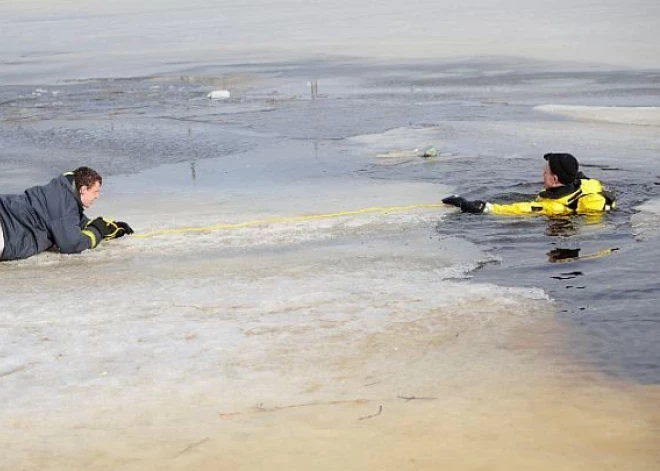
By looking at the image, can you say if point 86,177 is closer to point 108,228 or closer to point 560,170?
point 108,228

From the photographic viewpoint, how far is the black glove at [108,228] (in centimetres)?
856

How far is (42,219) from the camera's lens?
820 cm

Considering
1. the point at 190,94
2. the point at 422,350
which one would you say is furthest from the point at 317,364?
the point at 190,94

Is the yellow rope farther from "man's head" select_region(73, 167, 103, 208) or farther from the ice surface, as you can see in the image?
the ice surface

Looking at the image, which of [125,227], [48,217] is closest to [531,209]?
[125,227]

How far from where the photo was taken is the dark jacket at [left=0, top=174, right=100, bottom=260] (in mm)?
8117

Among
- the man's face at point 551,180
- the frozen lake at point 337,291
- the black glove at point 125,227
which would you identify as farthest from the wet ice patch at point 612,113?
the black glove at point 125,227

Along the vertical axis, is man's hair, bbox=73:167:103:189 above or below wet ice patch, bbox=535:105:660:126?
above

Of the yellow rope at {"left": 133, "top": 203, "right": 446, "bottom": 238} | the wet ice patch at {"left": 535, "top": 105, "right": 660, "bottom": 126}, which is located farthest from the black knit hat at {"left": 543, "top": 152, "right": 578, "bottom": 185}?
the wet ice patch at {"left": 535, "top": 105, "right": 660, "bottom": 126}

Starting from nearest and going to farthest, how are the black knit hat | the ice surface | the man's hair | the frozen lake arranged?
the frozen lake
the man's hair
the black knit hat
the ice surface

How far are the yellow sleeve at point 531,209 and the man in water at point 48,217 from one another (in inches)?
134

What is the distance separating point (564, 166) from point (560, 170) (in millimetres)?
66

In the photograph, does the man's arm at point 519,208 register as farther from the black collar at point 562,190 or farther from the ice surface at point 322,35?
the ice surface at point 322,35

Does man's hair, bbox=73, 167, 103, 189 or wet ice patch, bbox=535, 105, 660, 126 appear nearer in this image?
man's hair, bbox=73, 167, 103, 189
